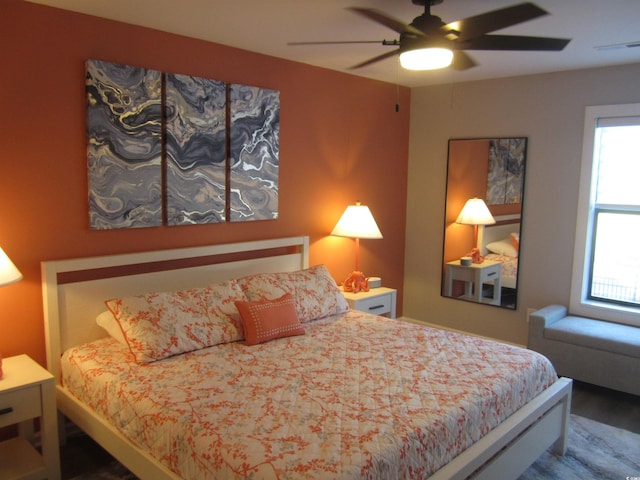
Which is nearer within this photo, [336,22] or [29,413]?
[29,413]

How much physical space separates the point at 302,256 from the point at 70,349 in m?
1.83

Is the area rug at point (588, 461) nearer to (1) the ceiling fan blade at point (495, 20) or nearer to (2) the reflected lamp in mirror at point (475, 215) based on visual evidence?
(2) the reflected lamp in mirror at point (475, 215)

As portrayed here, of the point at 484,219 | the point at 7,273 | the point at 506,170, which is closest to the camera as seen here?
the point at 7,273

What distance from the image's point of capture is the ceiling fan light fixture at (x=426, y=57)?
2.34 m

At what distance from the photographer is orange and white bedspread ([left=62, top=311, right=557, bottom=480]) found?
1919mm

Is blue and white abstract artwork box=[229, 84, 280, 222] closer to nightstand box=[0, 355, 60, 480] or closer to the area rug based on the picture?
nightstand box=[0, 355, 60, 480]

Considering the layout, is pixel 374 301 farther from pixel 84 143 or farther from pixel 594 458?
pixel 84 143

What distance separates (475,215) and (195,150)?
8.55 feet

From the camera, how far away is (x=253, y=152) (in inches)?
149

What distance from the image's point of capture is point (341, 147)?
453 cm

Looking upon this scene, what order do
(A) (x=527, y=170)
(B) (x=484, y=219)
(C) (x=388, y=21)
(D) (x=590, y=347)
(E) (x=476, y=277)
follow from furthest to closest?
(E) (x=476, y=277) < (B) (x=484, y=219) < (A) (x=527, y=170) < (D) (x=590, y=347) < (C) (x=388, y=21)

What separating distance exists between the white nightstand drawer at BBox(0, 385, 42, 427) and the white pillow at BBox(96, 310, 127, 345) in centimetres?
48

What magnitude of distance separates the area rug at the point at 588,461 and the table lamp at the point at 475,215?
1.91 metres

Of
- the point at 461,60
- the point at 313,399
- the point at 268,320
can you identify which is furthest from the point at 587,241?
the point at 313,399
